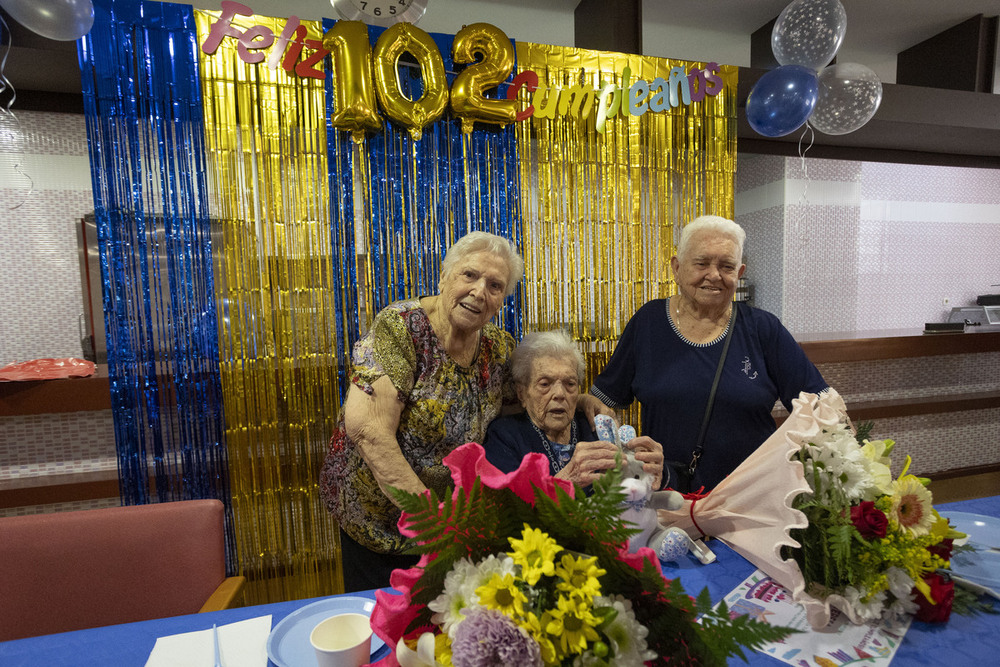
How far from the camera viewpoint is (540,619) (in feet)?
2.00

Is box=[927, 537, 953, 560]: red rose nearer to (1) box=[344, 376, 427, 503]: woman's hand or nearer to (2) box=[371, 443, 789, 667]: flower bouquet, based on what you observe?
(2) box=[371, 443, 789, 667]: flower bouquet

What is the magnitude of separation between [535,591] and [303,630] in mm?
741

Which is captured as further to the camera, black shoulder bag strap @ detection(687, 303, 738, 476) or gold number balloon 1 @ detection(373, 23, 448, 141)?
gold number balloon 1 @ detection(373, 23, 448, 141)

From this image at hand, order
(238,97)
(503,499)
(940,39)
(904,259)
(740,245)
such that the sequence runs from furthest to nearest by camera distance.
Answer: (904,259)
(940,39)
(238,97)
(740,245)
(503,499)

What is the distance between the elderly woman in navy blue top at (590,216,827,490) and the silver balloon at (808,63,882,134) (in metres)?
1.54

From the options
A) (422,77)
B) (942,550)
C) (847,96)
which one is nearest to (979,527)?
(942,550)

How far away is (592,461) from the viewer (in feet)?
4.30

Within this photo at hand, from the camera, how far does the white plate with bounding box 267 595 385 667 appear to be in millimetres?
1015

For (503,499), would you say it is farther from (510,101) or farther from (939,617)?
(510,101)

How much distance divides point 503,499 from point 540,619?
18 cm

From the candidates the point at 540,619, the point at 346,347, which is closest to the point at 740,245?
the point at 540,619

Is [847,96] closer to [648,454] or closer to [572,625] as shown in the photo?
[648,454]

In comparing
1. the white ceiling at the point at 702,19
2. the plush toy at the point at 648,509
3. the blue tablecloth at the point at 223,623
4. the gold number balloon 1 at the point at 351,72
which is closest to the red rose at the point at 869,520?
the blue tablecloth at the point at 223,623

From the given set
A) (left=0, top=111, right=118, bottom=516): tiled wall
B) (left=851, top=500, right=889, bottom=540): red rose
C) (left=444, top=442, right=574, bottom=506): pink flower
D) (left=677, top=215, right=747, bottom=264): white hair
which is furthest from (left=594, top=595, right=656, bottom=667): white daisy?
(left=0, top=111, right=118, bottom=516): tiled wall
